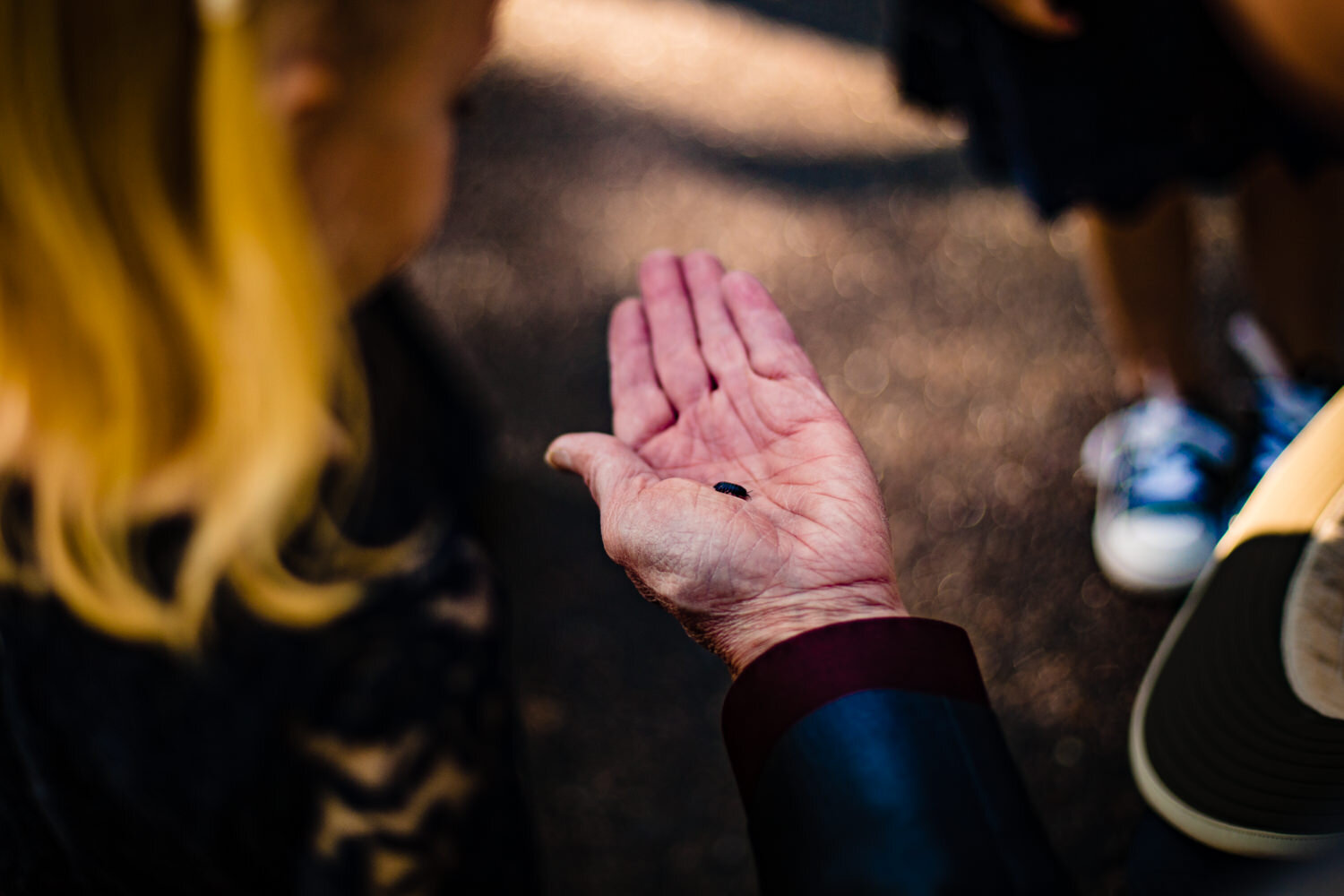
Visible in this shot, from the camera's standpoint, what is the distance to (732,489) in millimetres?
796

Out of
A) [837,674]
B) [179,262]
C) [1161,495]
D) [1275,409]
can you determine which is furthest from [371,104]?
[1275,409]

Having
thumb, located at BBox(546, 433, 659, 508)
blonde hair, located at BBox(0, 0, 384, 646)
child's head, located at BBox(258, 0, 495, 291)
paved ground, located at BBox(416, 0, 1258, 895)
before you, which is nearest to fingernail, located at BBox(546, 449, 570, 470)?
thumb, located at BBox(546, 433, 659, 508)

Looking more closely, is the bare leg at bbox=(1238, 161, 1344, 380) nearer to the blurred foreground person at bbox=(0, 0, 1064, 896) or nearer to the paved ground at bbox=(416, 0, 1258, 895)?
the paved ground at bbox=(416, 0, 1258, 895)

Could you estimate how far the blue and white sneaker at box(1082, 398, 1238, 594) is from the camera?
1.53 metres

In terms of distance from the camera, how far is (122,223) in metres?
0.89

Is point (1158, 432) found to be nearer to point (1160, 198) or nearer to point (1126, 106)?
point (1160, 198)

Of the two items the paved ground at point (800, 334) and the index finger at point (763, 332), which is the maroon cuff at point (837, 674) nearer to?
the index finger at point (763, 332)

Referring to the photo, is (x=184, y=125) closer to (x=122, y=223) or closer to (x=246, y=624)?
(x=122, y=223)

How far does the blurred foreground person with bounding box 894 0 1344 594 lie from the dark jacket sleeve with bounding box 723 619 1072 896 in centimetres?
100

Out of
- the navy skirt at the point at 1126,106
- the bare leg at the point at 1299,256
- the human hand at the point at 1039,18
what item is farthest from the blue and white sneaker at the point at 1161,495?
the human hand at the point at 1039,18

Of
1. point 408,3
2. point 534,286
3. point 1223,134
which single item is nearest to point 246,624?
point 408,3

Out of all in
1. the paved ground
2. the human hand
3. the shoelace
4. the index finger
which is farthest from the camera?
the shoelace

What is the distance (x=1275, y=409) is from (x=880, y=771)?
1.44 meters

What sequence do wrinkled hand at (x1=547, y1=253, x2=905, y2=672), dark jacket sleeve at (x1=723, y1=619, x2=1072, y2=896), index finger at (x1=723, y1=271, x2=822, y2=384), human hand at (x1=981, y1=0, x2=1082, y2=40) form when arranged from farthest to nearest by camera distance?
1. human hand at (x1=981, y1=0, x2=1082, y2=40)
2. index finger at (x1=723, y1=271, x2=822, y2=384)
3. wrinkled hand at (x1=547, y1=253, x2=905, y2=672)
4. dark jacket sleeve at (x1=723, y1=619, x2=1072, y2=896)
